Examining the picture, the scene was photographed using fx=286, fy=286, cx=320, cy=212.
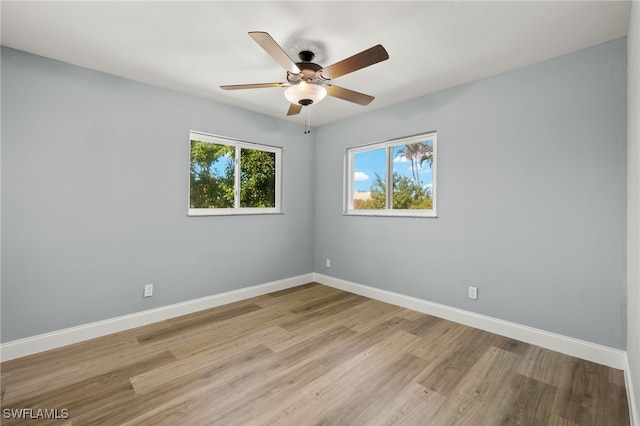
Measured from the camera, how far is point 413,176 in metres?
3.47

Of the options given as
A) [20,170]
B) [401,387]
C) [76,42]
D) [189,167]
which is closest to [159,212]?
[189,167]

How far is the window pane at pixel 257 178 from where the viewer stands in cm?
380

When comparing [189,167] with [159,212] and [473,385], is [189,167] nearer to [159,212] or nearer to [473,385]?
[159,212]

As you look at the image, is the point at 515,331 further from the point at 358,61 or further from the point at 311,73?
the point at 311,73

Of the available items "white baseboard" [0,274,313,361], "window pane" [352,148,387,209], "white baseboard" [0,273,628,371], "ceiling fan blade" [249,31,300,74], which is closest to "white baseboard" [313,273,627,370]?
"white baseboard" [0,273,628,371]

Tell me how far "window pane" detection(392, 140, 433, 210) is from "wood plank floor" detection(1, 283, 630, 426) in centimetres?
140

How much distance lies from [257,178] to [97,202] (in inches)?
71.3

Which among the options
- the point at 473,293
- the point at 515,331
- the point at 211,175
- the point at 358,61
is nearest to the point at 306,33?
the point at 358,61

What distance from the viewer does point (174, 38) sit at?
213 cm

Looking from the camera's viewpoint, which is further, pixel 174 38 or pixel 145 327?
pixel 145 327

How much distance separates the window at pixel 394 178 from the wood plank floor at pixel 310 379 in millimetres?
1405

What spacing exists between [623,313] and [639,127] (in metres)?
1.46
